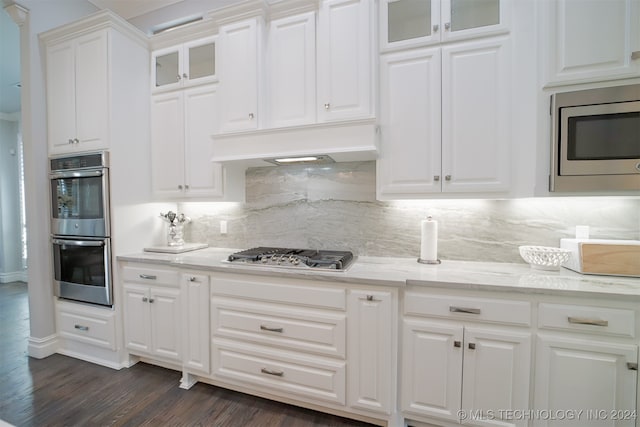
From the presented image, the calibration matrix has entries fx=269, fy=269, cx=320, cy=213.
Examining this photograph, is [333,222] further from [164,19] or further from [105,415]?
[164,19]

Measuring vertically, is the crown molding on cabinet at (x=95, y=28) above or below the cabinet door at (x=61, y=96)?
above

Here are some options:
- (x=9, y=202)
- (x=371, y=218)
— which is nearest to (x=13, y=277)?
(x=9, y=202)

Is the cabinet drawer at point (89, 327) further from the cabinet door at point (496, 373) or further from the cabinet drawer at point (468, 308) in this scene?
the cabinet door at point (496, 373)

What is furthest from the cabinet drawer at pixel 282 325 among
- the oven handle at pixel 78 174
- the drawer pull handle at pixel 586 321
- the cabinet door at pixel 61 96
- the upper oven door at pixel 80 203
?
the cabinet door at pixel 61 96

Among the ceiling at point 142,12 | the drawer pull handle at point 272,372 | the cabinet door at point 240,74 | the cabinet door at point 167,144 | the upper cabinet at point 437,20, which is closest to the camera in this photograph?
the upper cabinet at point 437,20

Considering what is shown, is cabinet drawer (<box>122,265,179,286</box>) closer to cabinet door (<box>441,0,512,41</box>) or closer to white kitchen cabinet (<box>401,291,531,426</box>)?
white kitchen cabinet (<box>401,291,531,426</box>)

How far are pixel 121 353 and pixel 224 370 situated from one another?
1059 millimetres

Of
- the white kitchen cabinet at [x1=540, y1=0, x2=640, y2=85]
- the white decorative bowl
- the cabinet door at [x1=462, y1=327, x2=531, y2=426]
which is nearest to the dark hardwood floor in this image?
the cabinet door at [x1=462, y1=327, x2=531, y2=426]

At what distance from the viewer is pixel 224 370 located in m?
1.89

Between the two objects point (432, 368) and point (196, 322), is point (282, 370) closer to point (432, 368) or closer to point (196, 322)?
point (196, 322)

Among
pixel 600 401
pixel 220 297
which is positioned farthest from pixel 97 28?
pixel 600 401

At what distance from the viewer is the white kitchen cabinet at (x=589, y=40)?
1.40 m

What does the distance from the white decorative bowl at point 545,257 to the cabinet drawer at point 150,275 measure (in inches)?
95.9

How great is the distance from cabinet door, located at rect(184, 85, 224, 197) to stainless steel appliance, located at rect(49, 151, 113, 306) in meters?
0.63
